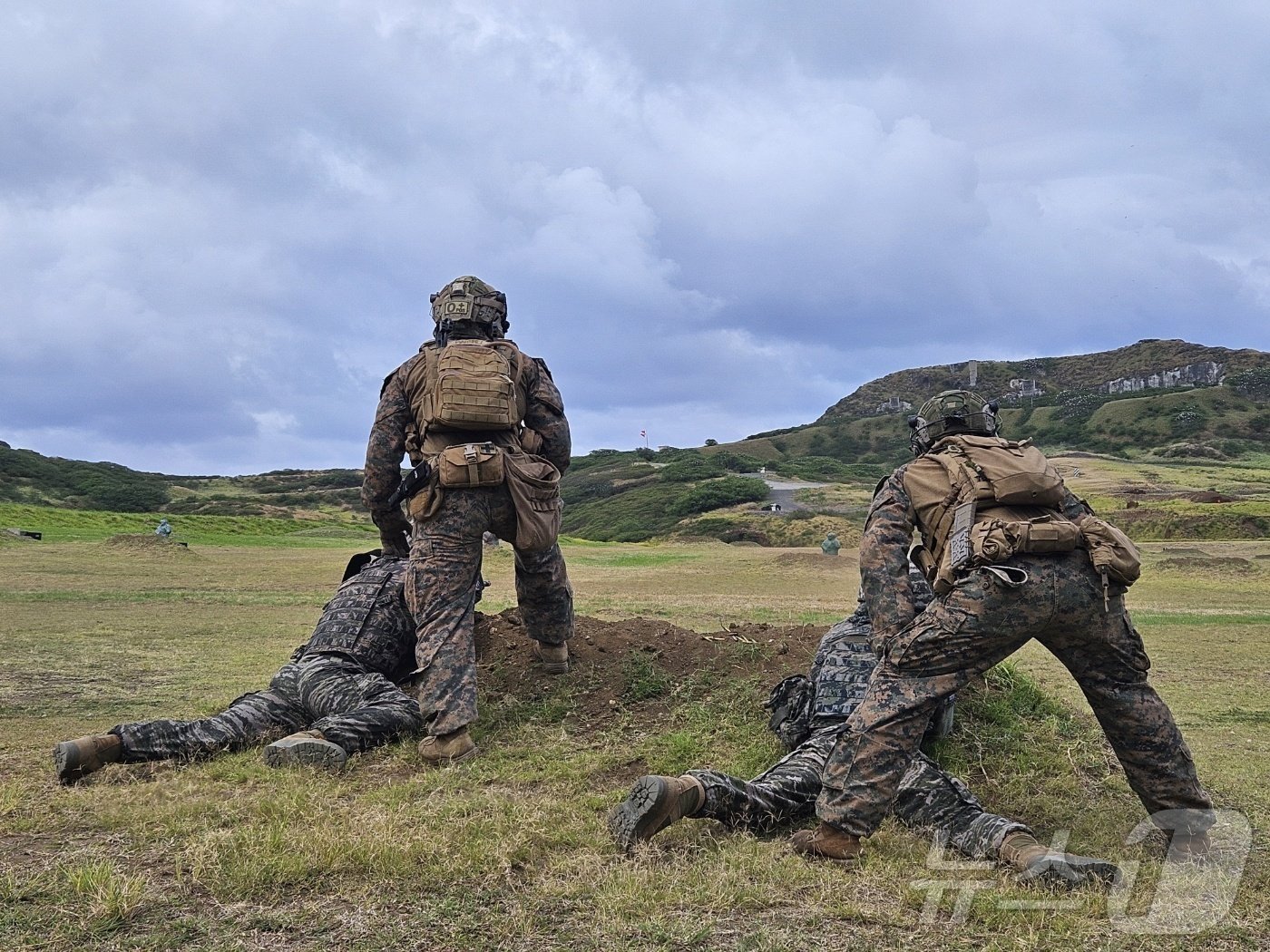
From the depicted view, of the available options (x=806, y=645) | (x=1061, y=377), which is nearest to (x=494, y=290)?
(x=806, y=645)

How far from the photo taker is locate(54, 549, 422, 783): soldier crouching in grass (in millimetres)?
5598

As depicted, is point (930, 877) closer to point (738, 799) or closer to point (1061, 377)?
point (738, 799)

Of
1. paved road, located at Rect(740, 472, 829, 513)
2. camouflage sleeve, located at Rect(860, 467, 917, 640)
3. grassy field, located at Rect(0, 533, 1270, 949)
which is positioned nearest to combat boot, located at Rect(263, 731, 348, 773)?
grassy field, located at Rect(0, 533, 1270, 949)

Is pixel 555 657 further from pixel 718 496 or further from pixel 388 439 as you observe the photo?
pixel 718 496

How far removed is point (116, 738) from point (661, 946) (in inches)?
151

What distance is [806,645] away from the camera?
797 centimetres

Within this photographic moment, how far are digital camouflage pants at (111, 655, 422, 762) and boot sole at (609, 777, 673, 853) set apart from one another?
240 cm

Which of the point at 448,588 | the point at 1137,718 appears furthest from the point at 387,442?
the point at 1137,718

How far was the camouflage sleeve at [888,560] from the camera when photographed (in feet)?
15.2

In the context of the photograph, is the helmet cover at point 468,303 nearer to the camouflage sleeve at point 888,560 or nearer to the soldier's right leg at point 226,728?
the soldier's right leg at point 226,728

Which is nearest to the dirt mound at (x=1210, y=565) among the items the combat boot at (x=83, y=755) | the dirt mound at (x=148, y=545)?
the combat boot at (x=83, y=755)

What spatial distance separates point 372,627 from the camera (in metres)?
7.00

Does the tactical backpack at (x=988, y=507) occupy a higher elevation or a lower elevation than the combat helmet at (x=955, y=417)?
lower

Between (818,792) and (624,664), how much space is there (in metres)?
2.99
